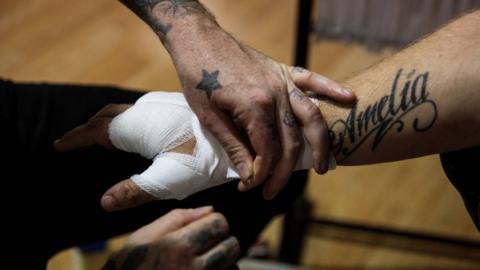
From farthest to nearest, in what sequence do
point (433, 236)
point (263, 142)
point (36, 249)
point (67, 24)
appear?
point (67, 24)
point (433, 236)
point (36, 249)
point (263, 142)

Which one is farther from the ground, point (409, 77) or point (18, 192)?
point (409, 77)

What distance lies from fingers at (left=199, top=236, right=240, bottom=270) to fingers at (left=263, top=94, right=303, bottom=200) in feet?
0.38

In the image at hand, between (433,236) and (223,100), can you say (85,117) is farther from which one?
(433,236)

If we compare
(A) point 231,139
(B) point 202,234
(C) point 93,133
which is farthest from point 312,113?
(C) point 93,133

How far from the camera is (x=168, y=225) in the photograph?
760 mm

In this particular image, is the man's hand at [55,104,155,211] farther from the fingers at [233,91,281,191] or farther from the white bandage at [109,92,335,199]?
the fingers at [233,91,281,191]

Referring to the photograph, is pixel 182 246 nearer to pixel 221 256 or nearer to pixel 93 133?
pixel 221 256

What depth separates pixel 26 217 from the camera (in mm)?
953

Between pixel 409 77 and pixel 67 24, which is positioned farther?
pixel 67 24

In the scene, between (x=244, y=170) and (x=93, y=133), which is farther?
(x=93, y=133)

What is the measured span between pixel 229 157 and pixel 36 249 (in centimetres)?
37

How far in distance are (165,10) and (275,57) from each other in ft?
3.97

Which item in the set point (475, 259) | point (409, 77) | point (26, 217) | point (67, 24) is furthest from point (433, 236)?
point (67, 24)

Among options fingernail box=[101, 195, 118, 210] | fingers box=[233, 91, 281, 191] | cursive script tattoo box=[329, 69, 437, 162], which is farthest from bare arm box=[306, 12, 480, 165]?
fingernail box=[101, 195, 118, 210]
